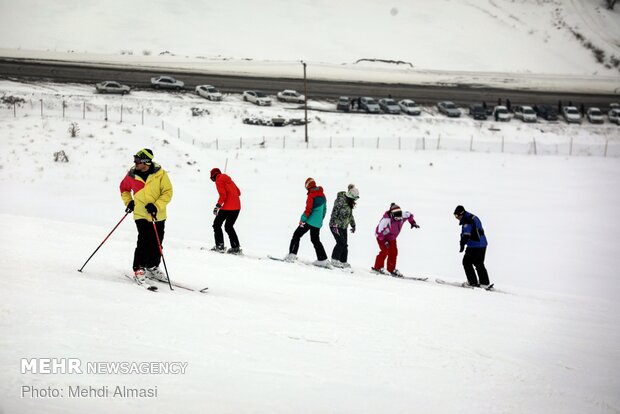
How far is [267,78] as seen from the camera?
60094mm

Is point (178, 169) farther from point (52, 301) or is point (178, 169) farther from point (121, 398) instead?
point (121, 398)

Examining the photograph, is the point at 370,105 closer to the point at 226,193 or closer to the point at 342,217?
the point at 342,217

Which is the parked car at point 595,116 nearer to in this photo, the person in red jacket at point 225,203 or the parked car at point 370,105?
the parked car at point 370,105

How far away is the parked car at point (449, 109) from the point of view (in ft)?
166

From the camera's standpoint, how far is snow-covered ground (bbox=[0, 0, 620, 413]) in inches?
224

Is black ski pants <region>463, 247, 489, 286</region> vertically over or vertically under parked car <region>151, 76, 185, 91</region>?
under

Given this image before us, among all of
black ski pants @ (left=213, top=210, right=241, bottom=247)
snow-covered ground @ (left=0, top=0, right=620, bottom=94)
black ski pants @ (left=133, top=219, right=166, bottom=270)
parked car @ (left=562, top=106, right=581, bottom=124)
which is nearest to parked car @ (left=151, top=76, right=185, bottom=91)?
snow-covered ground @ (left=0, top=0, right=620, bottom=94)

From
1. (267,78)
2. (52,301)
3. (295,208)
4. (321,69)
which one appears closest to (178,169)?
(295,208)

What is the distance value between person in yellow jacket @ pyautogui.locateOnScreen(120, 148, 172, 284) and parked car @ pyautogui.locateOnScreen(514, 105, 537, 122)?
157 feet

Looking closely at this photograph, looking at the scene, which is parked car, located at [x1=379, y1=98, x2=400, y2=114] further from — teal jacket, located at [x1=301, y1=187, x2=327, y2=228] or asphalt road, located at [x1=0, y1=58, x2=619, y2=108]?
teal jacket, located at [x1=301, y1=187, x2=327, y2=228]

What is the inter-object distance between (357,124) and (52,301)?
132ft

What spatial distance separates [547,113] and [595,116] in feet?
14.4

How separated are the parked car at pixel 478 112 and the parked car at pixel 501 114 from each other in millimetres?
976

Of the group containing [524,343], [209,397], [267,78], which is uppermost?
[267,78]
